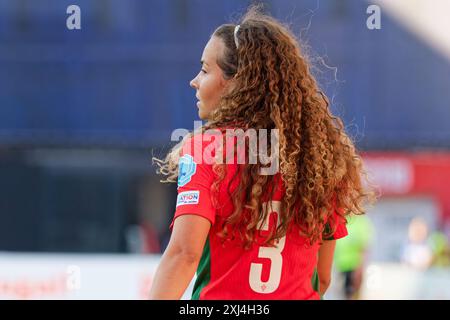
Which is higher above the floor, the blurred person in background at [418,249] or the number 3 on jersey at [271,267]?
the number 3 on jersey at [271,267]

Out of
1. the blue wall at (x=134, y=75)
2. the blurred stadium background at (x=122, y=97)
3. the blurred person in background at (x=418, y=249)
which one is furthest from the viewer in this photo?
the blue wall at (x=134, y=75)

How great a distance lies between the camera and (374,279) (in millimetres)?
11156

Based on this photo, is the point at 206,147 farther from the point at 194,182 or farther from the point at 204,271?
the point at 204,271

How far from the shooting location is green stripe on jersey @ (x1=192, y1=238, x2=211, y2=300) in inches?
98.9

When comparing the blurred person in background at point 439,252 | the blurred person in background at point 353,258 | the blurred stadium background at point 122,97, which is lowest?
the blurred person in background at point 439,252

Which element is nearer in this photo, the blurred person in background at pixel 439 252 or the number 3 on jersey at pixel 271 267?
the number 3 on jersey at pixel 271 267

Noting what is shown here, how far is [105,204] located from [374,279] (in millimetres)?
5583

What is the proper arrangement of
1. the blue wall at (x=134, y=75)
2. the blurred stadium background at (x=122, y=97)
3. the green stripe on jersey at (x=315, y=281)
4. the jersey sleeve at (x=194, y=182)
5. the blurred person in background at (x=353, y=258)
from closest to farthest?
the jersey sleeve at (x=194, y=182) → the green stripe on jersey at (x=315, y=281) → the blurred person in background at (x=353, y=258) → the blurred stadium background at (x=122, y=97) → the blue wall at (x=134, y=75)

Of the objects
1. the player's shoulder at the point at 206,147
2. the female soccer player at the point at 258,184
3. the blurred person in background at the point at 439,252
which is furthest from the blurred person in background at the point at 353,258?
the player's shoulder at the point at 206,147

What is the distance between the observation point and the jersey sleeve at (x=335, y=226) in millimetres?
2688

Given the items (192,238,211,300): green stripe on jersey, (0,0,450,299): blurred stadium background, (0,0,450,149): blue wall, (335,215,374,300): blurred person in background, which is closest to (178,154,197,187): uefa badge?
(192,238,211,300): green stripe on jersey

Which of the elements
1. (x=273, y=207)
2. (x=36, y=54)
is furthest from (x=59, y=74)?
(x=273, y=207)

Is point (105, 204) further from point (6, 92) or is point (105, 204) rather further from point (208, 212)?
point (208, 212)

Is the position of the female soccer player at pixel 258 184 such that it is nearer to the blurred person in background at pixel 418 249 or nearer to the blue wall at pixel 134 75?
the blurred person in background at pixel 418 249
